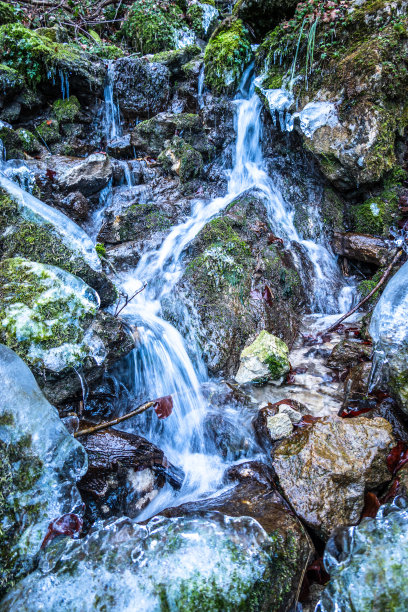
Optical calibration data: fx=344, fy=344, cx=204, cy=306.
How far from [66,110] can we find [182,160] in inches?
153

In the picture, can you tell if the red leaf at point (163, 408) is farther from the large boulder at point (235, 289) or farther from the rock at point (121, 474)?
the large boulder at point (235, 289)

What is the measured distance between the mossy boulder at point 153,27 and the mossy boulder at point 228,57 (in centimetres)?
380

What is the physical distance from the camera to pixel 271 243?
5582 mm

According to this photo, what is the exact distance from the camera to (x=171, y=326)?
448cm

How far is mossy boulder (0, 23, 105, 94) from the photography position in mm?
8141

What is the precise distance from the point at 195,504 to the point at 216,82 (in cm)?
942

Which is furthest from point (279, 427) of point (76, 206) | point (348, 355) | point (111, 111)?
point (111, 111)

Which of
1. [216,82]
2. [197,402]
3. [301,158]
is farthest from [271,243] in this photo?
[216,82]

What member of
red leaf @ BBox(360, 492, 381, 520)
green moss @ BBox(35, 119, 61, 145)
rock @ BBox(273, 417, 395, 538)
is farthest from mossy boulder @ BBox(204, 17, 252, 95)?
red leaf @ BBox(360, 492, 381, 520)

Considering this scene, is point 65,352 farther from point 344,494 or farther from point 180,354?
point 344,494

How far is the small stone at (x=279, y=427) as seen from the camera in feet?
10.0

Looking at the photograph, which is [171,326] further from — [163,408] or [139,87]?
[139,87]

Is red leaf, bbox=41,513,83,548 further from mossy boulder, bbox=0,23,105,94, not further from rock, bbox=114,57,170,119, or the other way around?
rock, bbox=114,57,170,119

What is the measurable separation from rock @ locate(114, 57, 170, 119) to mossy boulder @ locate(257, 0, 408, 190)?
407cm
